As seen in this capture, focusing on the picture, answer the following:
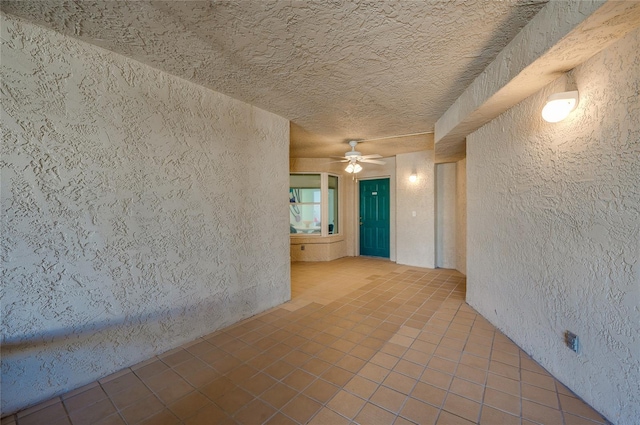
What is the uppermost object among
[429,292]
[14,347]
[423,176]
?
[423,176]

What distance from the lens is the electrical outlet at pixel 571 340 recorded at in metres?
1.67

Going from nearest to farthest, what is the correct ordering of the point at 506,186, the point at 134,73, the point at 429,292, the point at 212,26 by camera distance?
the point at 212,26 → the point at 134,73 → the point at 506,186 → the point at 429,292

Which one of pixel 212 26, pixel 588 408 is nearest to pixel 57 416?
pixel 212 26

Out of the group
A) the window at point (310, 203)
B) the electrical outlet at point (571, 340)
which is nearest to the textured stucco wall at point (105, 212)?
the electrical outlet at point (571, 340)

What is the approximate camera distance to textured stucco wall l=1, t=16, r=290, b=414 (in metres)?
1.57

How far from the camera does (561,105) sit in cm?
165

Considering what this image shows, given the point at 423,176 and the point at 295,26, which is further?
the point at 423,176

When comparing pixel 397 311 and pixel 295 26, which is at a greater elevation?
pixel 295 26

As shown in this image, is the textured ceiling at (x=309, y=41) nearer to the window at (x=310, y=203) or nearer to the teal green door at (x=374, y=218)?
the window at (x=310, y=203)

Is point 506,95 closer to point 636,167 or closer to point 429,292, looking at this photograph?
point 636,167

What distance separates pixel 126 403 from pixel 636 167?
3308mm

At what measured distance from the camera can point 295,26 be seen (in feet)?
5.32

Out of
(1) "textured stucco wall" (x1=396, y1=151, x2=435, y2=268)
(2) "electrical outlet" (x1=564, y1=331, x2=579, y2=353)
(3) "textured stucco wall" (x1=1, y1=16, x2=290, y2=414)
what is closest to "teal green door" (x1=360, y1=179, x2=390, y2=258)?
(1) "textured stucco wall" (x1=396, y1=151, x2=435, y2=268)

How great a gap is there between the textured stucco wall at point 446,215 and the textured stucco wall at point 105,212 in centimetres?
433
